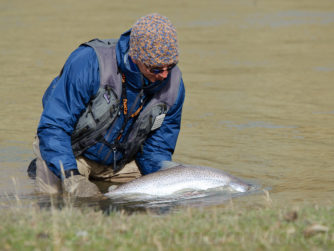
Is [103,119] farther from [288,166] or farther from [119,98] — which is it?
[288,166]

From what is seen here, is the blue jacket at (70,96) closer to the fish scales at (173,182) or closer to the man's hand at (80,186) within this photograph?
the man's hand at (80,186)

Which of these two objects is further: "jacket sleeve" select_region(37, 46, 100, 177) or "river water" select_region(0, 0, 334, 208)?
"river water" select_region(0, 0, 334, 208)

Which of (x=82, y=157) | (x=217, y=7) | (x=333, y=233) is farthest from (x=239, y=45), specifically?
(x=333, y=233)

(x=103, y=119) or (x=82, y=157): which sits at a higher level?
(x=103, y=119)

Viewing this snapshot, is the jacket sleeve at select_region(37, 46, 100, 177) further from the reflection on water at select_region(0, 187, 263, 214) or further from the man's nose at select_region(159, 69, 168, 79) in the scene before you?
the man's nose at select_region(159, 69, 168, 79)

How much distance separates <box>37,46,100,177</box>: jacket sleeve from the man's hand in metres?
0.13

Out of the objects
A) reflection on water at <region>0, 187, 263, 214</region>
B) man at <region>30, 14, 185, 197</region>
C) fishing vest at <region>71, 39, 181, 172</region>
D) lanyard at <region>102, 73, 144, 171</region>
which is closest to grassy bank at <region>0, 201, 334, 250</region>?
man at <region>30, 14, 185, 197</region>

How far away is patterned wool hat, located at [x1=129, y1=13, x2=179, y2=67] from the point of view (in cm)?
641

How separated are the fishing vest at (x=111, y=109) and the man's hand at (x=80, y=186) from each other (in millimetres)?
568

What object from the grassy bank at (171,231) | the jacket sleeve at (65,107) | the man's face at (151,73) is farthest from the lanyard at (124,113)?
the grassy bank at (171,231)

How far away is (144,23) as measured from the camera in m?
6.49

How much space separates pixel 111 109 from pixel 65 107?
471 mm

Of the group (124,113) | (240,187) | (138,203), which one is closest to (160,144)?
(124,113)

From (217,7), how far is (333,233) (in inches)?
778
